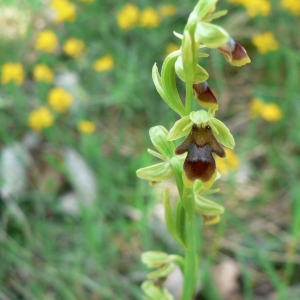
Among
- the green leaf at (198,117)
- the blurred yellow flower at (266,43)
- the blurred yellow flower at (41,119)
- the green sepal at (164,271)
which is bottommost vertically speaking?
the blurred yellow flower at (41,119)

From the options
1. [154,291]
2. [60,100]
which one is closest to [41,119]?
[60,100]

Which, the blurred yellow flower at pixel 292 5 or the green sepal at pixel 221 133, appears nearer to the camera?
the green sepal at pixel 221 133

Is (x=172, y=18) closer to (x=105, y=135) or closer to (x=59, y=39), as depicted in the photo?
(x=59, y=39)

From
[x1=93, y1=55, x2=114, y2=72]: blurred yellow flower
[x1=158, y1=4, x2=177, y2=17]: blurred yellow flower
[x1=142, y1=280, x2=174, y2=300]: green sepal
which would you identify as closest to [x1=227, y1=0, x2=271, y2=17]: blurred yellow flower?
[x1=158, y1=4, x2=177, y2=17]: blurred yellow flower

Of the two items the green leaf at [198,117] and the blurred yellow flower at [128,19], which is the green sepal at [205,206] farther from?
the blurred yellow flower at [128,19]

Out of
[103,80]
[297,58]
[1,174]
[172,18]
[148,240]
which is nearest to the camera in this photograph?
[148,240]

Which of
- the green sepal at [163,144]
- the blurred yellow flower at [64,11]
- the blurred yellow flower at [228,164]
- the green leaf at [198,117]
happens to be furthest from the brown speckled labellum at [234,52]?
the blurred yellow flower at [64,11]

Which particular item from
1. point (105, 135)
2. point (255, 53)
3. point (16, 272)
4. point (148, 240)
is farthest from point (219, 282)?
point (255, 53)
